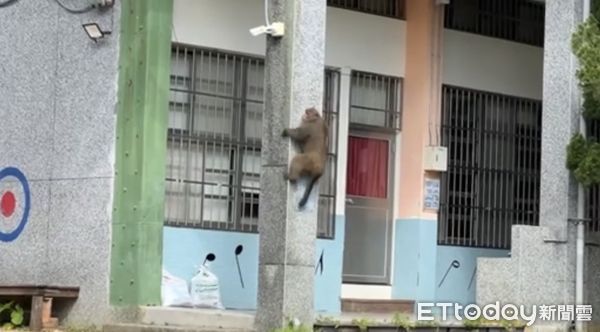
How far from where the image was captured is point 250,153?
14.9m

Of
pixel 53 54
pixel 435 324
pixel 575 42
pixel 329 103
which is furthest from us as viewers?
pixel 329 103

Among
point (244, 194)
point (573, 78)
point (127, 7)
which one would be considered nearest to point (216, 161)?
point (244, 194)

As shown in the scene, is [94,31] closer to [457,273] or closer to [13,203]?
[13,203]

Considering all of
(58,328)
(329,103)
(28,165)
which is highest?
(329,103)

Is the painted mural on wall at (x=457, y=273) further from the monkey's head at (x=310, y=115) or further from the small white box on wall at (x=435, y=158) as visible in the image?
the monkey's head at (x=310, y=115)

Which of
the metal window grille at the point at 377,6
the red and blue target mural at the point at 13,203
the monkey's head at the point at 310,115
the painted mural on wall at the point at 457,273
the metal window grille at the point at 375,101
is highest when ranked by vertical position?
the metal window grille at the point at 377,6

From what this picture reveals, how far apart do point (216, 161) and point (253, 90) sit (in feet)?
3.58

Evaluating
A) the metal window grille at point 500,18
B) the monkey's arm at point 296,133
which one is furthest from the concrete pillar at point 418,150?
the monkey's arm at point 296,133

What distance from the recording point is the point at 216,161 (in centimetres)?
1462

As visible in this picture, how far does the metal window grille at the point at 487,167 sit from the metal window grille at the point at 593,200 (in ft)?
8.28

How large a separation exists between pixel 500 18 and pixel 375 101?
2.81 m

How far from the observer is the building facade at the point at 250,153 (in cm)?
1373

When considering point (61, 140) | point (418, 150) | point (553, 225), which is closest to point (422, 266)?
point (418, 150)

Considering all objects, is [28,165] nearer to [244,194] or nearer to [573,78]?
[244,194]
